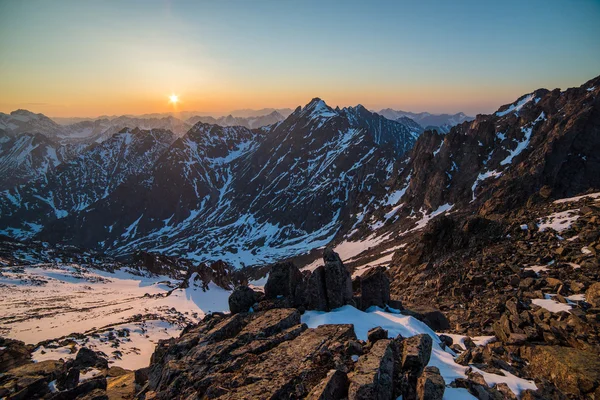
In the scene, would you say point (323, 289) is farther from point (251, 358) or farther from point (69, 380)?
point (69, 380)

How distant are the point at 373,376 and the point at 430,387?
184 centimetres

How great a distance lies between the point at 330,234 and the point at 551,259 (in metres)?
154

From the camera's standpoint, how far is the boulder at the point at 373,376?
1005 centimetres

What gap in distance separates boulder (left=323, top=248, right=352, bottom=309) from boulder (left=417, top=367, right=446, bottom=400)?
11.2 metres

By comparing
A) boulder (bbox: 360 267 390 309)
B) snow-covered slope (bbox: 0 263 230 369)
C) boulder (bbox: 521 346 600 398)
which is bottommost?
snow-covered slope (bbox: 0 263 230 369)

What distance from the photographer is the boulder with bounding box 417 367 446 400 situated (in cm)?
1002

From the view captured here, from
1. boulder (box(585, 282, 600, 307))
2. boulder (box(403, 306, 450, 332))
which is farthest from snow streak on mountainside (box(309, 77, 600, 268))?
boulder (box(585, 282, 600, 307))

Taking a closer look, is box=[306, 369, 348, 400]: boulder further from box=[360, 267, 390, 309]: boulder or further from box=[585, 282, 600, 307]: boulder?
box=[585, 282, 600, 307]: boulder

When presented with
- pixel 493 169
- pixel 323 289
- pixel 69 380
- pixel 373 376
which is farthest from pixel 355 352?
pixel 493 169

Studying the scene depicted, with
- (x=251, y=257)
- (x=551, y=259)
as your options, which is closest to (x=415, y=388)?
(x=551, y=259)

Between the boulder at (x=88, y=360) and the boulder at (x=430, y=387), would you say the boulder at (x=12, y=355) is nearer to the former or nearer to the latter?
the boulder at (x=88, y=360)

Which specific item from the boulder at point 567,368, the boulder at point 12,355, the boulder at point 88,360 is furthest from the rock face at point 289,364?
the boulder at point 12,355

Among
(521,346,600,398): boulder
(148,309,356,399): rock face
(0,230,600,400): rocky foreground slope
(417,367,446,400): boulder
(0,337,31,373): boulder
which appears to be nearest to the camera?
(417,367,446,400): boulder

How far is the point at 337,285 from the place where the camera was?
72.2 ft
